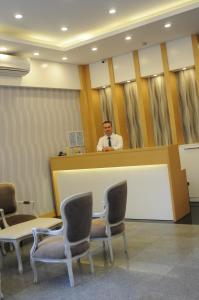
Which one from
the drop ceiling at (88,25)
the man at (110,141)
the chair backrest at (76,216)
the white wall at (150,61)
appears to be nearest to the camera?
the chair backrest at (76,216)

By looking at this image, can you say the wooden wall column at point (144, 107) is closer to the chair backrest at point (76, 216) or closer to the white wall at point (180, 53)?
the white wall at point (180, 53)

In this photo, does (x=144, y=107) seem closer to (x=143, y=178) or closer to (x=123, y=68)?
(x=123, y=68)

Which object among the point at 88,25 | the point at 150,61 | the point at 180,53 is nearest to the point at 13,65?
the point at 88,25

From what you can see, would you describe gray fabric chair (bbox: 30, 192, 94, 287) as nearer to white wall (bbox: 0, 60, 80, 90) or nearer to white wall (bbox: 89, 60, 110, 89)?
white wall (bbox: 0, 60, 80, 90)

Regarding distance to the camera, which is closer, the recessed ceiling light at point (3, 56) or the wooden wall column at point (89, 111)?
the recessed ceiling light at point (3, 56)

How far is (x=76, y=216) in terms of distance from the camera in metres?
4.00

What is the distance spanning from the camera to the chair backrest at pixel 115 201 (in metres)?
4.60

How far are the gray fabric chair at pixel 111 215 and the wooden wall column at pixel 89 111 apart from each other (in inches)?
188

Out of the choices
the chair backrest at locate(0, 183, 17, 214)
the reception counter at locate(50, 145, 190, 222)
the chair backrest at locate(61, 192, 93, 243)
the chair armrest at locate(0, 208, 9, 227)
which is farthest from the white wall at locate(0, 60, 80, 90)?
the chair backrest at locate(61, 192, 93, 243)

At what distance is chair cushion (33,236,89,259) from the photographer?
13.3 ft

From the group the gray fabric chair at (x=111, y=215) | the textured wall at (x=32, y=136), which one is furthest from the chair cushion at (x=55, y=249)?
the textured wall at (x=32, y=136)

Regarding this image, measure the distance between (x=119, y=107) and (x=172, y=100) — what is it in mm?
1464

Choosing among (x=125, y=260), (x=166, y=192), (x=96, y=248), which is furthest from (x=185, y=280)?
(x=166, y=192)

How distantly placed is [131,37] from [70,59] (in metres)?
1.84
